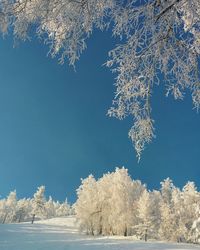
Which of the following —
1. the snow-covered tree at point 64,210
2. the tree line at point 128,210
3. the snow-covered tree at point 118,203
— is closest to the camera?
the tree line at point 128,210

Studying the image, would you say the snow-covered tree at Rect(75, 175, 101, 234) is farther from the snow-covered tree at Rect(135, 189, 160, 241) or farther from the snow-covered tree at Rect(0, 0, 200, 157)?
the snow-covered tree at Rect(0, 0, 200, 157)

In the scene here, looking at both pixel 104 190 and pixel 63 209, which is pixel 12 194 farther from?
pixel 104 190

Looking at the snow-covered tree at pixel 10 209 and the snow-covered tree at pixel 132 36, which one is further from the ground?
the snow-covered tree at pixel 10 209

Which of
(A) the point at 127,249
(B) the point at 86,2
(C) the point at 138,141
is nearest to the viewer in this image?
(B) the point at 86,2

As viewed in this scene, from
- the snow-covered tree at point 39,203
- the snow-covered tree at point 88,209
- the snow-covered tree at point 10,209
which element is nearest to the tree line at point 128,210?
the snow-covered tree at point 88,209

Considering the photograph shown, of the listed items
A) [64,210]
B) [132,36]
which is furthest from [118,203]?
[64,210]

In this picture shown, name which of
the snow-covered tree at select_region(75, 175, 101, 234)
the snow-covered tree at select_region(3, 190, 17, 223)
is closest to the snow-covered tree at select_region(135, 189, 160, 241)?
the snow-covered tree at select_region(75, 175, 101, 234)

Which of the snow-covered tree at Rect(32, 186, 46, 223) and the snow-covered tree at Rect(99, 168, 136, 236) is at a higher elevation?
the snow-covered tree at Rect(32, 186, 46, 223)

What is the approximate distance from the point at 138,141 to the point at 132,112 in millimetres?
460

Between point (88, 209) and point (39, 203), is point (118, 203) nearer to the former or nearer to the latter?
point (88, 209)

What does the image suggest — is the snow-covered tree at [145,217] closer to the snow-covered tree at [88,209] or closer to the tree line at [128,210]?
the tree line at [128,210]

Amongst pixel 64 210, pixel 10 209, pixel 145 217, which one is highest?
pixel 64 210

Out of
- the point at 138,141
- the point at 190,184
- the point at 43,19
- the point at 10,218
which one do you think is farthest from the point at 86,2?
the point at 10,218

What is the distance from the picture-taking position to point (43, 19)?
16.5 ft
